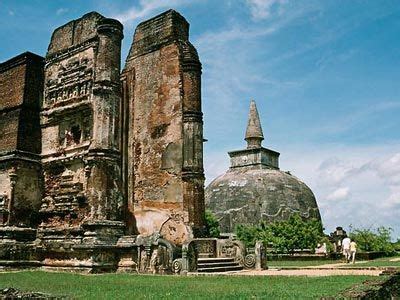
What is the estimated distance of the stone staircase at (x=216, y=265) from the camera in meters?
12.5

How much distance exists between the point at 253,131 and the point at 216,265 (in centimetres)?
3066

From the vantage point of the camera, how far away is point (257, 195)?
120 feet

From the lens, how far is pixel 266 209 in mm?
35750

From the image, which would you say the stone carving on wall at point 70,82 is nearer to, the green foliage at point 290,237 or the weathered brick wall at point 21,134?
the weathered brick wall at point 21,134

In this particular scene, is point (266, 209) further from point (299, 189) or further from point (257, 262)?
point (257, 262)

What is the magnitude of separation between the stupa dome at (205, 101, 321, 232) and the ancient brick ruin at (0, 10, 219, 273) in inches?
864

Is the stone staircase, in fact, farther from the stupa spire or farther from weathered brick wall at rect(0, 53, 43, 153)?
the stupa spire

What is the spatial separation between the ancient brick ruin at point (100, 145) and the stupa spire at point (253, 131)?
2756cm

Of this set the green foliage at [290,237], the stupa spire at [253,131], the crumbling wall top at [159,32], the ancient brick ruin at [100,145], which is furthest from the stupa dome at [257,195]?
the crumbling wall top at [159,32]

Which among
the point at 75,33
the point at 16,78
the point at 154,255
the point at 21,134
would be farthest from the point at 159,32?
the point at 154,255

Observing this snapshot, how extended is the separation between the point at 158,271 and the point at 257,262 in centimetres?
328

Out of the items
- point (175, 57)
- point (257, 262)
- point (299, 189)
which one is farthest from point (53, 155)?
point (299, 189)

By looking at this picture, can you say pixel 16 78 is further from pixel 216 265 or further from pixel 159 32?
pixel 216 265

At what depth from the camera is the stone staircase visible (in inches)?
492
